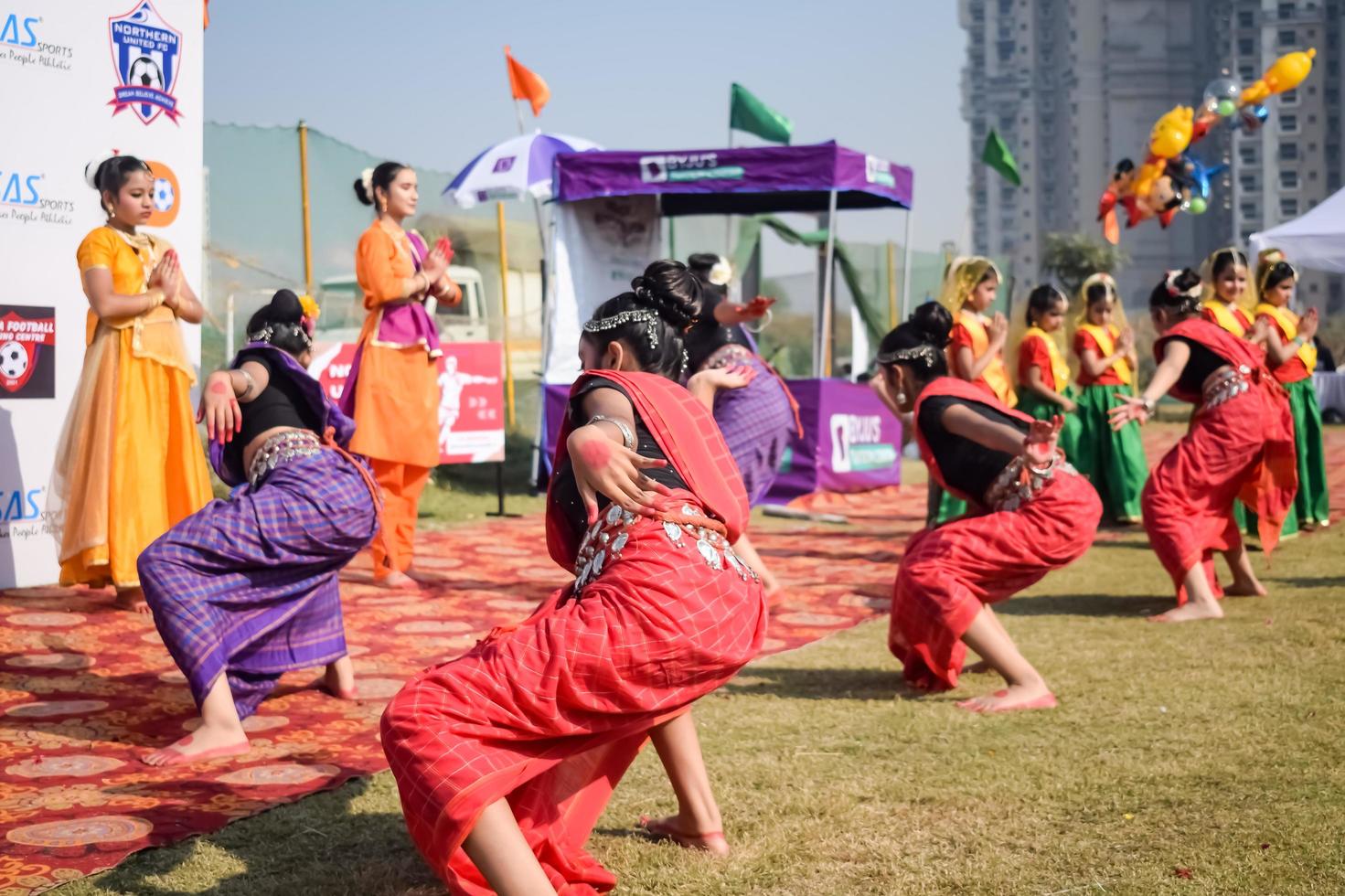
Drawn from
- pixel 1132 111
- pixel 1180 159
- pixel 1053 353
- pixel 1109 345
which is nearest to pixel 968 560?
pixel 1053 353

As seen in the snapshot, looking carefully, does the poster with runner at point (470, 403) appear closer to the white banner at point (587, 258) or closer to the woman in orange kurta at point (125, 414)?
the white banner at point (587, 258)

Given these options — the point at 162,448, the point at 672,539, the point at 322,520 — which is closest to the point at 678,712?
the point at 672,539

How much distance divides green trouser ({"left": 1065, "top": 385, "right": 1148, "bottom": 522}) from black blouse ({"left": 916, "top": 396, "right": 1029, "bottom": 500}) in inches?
186

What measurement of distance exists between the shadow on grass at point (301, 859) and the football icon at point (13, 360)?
11.5ft

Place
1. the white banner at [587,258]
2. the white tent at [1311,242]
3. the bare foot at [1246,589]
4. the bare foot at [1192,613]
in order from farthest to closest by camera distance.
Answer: the white banner at [587,258] → the white tent at [1311,242] → the bare foot at [1246,589] → the bare foot at [1192,613]

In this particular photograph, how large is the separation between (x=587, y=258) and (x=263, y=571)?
24.2 feet

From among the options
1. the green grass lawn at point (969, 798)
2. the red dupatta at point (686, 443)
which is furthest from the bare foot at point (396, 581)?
the red dupatta at point (686, 443)

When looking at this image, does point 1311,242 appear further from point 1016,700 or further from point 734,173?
point 1016,700

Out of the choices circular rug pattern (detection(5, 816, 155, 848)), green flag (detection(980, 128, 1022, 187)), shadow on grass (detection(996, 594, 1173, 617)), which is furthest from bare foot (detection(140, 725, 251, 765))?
green flag (detection(980, 128, 1022, 187))

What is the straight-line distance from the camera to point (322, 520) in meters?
4.00

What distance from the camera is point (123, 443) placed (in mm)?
5402

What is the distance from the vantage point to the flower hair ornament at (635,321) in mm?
2746

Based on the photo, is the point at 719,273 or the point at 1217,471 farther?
the point at 719,273

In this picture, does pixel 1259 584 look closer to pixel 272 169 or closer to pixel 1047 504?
pixel 1047 504
